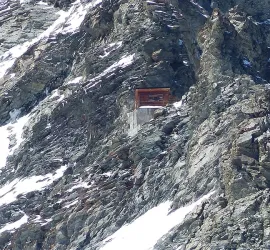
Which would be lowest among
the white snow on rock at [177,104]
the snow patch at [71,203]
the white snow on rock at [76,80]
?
the white snow on rock at [76,80]

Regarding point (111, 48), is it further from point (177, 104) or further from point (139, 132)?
point (139, 132)

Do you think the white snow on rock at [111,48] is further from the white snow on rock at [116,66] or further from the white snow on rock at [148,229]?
the white snow on rock at [148,229]

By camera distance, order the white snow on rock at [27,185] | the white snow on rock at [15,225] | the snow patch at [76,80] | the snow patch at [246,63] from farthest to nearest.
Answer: the snow patch at [76,80]
the white snow on rock at [27,185]
the snow patch at [246,63]
the white snow on rock at [15,225]

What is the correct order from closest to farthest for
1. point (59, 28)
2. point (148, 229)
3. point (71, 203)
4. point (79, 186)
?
1. point (148, 229)
2. point (71, 203)
3. point (79, 186)
4. point (59, 28)

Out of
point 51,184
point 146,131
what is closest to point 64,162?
point 51,184

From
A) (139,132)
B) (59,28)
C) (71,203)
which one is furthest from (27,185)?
(59,28)

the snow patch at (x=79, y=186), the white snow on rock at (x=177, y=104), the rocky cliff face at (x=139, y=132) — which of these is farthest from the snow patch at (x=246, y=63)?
the snow patch at (x=79, y=186)

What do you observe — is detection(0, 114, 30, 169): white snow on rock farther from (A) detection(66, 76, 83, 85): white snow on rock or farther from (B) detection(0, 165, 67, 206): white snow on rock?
(B) detection(0, 165, 67, 206): white snow on rock
